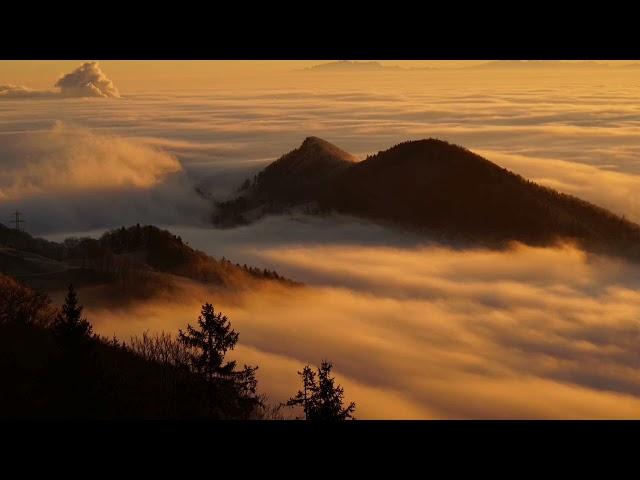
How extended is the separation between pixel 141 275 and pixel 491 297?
8067 centimetres

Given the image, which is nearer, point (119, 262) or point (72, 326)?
point (72, 326)

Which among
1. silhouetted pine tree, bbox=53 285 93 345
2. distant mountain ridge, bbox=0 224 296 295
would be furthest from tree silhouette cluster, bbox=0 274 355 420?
distant mountain ridge, bbox=0 224 296 295

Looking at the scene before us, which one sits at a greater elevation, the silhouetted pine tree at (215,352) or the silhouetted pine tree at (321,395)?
the silhouetted pine tree at (215,352)

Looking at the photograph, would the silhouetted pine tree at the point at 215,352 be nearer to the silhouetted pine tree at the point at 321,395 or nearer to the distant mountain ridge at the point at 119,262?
the silhouetted pine tree at the point at 321,395

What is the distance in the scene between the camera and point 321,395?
43.1 metres

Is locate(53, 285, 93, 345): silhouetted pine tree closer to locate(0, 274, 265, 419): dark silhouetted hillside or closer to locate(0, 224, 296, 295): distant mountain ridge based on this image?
locate(0, 274, 265, 419): dark silhouetted hillside

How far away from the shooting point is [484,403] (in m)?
86.6

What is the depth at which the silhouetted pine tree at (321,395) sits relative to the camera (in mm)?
42531

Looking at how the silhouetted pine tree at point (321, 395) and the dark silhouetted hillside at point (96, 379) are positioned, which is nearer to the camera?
the dark silhouetted hillside at point (96, 379)

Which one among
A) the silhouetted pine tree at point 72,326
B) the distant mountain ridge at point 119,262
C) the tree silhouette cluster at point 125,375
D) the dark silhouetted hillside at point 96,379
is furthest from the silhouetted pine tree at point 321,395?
the distant mountain ridge at point 119,262

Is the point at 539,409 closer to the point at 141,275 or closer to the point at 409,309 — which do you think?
the point at 409,309

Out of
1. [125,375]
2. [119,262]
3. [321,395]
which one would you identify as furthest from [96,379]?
[119,262]

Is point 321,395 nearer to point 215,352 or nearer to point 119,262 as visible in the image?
point 215,352

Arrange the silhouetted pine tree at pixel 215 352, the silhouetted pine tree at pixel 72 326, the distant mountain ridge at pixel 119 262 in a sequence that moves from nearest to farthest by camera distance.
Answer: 1. the silhouetted pine tree at pixel 72 326
2. the silhouetted pine tree at pixel 215 352
3. the distant mountain ridge at pixel 119 262
